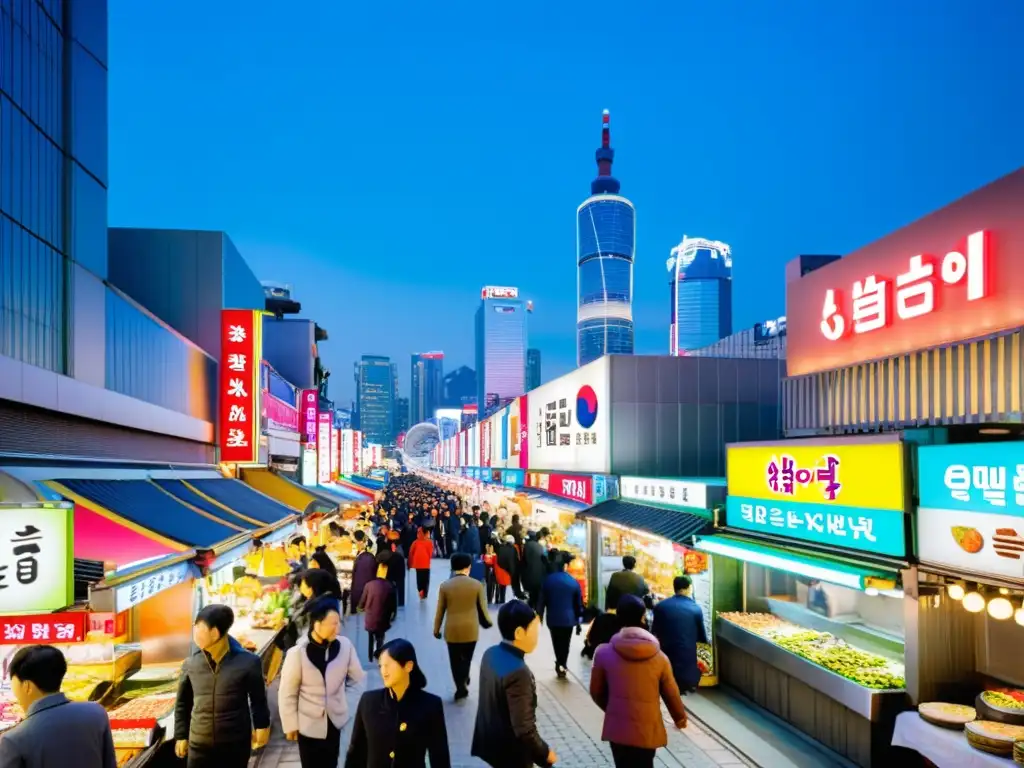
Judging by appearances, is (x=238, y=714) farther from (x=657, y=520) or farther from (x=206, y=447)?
(x=206, y=447)

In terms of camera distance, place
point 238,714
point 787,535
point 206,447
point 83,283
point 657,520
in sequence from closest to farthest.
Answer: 1. point 238,714
2. point 787,535
3. point 83,283
4. point 657,520
5. point 206,447

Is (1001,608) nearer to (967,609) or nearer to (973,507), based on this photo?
(967,609)

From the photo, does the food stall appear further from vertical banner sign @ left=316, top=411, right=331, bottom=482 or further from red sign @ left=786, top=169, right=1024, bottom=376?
vertical banner sign @ left=316, top=411, right=331, bottom=482

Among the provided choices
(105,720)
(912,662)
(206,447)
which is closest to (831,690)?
(912,662)

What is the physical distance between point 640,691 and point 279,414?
16622 millimetres

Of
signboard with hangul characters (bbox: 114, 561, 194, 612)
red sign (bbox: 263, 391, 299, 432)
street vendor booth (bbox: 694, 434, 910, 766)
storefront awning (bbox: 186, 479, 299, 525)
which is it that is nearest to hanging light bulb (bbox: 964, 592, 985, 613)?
street vendor booth (bbox: 694, 434, 910, 766)

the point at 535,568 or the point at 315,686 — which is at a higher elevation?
the point at 315,686

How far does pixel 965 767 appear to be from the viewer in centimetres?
542

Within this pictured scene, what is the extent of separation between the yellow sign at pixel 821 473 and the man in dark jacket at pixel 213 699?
5.79 meters

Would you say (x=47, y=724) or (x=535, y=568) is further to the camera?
(x=535, y=568)

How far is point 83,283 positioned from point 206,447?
650 cm

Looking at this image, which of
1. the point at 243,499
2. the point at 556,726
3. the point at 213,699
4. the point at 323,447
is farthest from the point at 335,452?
the point at 213,699

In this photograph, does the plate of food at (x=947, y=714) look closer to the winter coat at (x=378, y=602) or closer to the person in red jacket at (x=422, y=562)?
the winter coat at (x=378, y=602)

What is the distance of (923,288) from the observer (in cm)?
711
